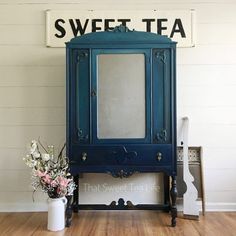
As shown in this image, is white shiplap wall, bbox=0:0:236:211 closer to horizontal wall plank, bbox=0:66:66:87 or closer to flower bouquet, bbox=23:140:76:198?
horizontal wall plank, bbox=0:66:66:87

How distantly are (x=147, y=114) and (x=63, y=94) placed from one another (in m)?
0.97

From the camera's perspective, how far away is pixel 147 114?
2.66 meters

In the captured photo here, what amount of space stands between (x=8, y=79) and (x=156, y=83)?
60.0 inches

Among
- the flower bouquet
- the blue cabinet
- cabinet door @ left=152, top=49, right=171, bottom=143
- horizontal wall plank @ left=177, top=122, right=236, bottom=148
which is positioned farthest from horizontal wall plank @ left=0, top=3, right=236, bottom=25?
the flower bouquet

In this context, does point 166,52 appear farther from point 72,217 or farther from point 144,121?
point 72,217

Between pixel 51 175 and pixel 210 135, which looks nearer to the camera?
pixel 51 175

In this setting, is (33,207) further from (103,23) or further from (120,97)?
(103,23)

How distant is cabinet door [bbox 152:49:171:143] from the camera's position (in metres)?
2.66

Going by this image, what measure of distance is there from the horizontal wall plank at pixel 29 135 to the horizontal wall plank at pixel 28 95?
0.80 feet

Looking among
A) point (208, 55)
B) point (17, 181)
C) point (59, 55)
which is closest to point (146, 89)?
point (208, 55)

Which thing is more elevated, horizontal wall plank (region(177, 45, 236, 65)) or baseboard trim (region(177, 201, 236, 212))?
horizontal wall plank (region(177, 45, 236, 65))

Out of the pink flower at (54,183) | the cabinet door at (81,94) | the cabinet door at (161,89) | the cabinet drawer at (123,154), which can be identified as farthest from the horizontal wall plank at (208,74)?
the pink flower at (54,183)

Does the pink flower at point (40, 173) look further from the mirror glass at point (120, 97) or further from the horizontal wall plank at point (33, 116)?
the horizontal wall plank at point (33, 116)

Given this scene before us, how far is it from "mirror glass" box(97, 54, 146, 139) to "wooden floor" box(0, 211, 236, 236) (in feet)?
2.58
